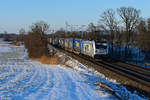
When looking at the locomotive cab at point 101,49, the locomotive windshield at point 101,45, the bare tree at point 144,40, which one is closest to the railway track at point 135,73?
the locomotive cab at point 101,49

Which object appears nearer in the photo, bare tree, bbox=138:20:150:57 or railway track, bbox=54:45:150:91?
railway track, bbox=54:45:150:91

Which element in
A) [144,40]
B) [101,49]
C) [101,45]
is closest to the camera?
[101,49]

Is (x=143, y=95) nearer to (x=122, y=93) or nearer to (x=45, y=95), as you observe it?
(x=122, y=93)

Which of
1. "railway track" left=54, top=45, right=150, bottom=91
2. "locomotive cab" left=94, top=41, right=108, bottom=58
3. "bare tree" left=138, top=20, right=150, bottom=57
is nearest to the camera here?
"railway track" left=54, top=45, right=150, bottom=91

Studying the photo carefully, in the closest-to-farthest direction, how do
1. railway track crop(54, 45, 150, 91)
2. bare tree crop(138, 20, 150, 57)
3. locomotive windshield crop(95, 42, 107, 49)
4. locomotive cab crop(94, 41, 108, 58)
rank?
1. railway track crop(54, 45, 150, 91)
2. locomotive cab crop(94, 41, 108, 58)
3. locomotive windshield crop(95, 42, 107, 49)
4. bare tree crop(138, 20, 150, 57)

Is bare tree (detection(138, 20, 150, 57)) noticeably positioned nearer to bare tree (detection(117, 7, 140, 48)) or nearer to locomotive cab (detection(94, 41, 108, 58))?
bare tree (detection(117, 7, 140, 48))

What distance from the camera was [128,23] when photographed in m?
50.9

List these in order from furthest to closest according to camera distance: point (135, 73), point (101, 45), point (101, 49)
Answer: point (101, 45), point (101, 49), point (135, 73)

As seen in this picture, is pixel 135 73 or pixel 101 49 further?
pixel 101 49

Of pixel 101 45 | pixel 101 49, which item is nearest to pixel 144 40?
pixel 101 45

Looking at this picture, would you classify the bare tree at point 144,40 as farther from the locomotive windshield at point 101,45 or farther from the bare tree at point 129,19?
the locomotive windshield at point 101,45

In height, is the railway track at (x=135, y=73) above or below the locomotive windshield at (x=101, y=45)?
below

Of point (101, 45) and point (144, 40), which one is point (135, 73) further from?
point (144, 40)

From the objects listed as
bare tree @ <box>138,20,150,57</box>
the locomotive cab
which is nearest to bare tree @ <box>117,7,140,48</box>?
bare tree @ <box>138,20,150,57</box>
